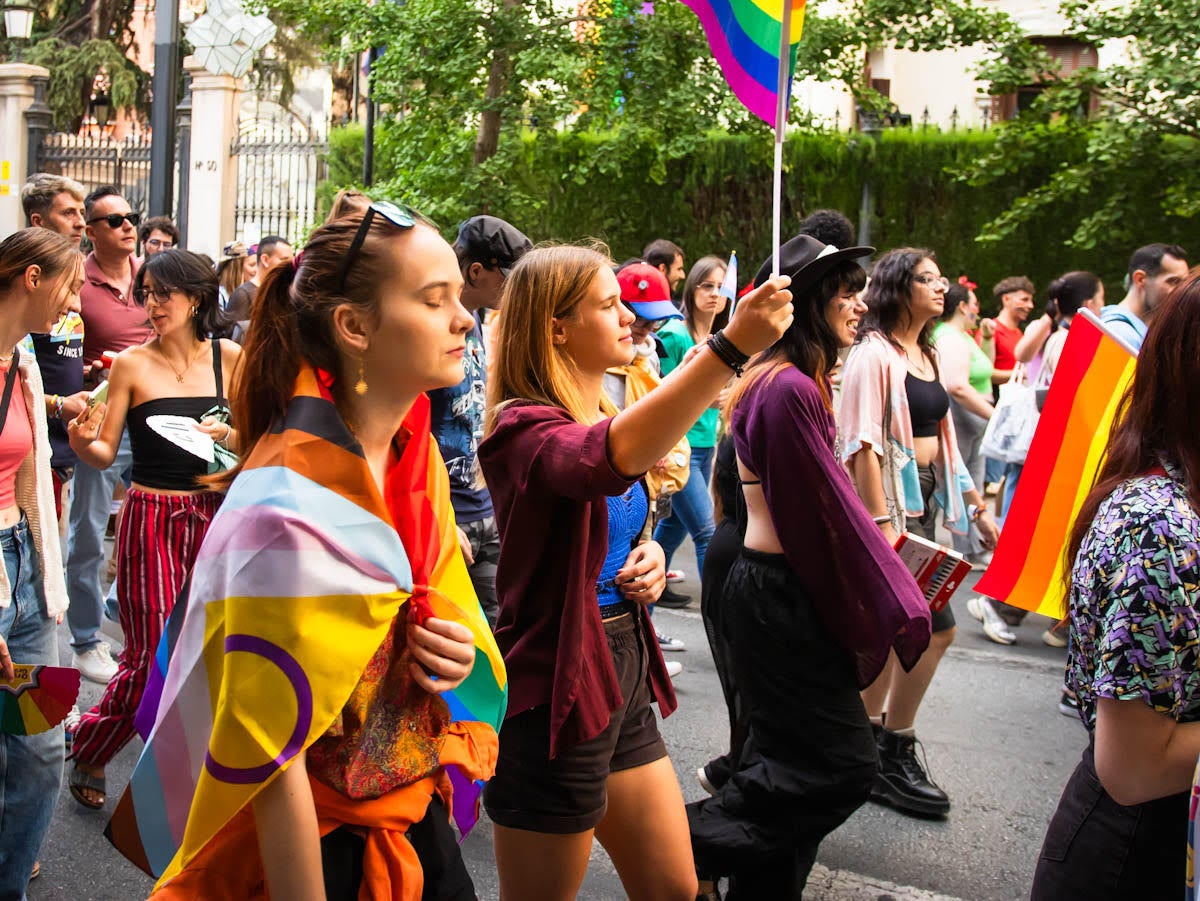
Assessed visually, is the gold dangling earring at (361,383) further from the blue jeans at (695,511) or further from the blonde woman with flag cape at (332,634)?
the blue jeans at (695,511)

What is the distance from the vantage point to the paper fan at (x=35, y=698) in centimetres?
296

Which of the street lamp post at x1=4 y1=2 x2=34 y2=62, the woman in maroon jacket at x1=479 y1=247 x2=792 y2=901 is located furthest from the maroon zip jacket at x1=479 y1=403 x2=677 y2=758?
the street lamp post at x1=4 y1=2 x2=34 y2=62

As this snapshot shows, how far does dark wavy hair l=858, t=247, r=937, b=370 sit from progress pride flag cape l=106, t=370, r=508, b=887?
11.7 ft

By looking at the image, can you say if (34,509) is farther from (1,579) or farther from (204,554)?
(204,554)

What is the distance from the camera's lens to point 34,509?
3559mm

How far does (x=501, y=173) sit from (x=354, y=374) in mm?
11186

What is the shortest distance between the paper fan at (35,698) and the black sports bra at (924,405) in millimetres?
3333

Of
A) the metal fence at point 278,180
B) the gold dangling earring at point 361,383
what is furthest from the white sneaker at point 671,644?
the metal fence at point 278,180

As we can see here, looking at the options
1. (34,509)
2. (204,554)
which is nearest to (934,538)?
(34,509)

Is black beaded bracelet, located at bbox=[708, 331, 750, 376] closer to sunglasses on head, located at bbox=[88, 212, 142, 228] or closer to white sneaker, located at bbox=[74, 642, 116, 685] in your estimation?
white sneaker, located at bbox=[74, 642, 116, 685]

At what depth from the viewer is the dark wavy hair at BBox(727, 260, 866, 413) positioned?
11.7ft

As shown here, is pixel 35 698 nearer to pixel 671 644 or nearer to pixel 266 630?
pixel 266 630

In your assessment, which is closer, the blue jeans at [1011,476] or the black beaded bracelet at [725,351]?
the black beaded bracelet at [725,351]

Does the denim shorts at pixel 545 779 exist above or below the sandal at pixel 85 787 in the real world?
above
